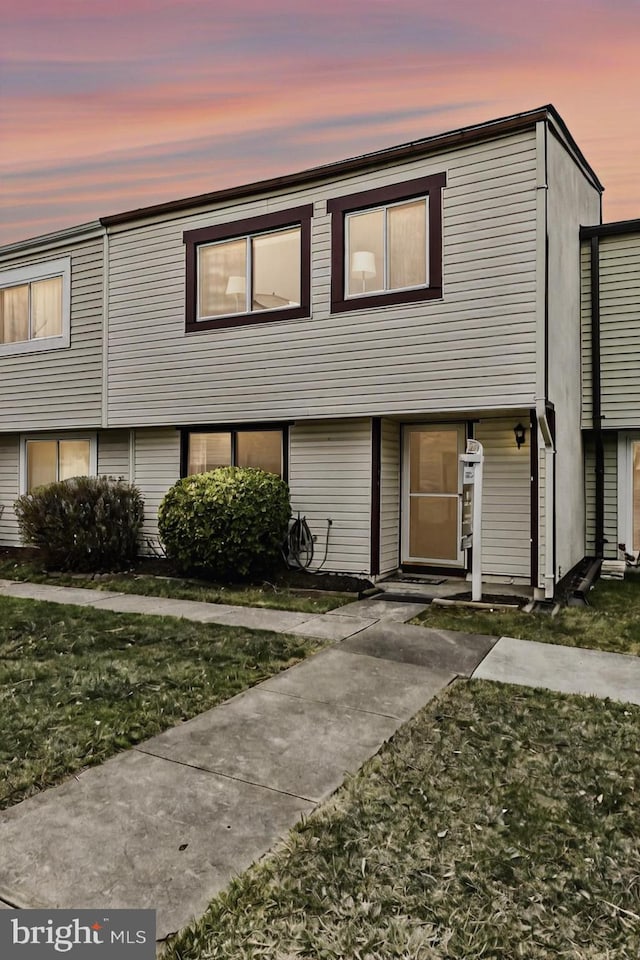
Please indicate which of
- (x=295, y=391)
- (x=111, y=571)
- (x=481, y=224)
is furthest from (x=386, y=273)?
(x=111, y=571)

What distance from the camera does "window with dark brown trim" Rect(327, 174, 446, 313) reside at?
8.05 meters

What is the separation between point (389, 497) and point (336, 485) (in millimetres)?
810

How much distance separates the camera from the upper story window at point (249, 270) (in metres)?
9.06

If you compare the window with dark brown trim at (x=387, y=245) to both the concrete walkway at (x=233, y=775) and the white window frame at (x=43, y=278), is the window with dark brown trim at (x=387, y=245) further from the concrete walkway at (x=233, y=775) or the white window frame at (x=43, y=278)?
the white window frame at (x=43, y=278)

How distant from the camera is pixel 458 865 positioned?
7.82 ft

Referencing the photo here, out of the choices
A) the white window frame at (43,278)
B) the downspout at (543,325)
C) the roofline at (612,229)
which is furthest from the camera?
the white window frame at (43,278)

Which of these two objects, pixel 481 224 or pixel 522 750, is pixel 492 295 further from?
pixel 522 750

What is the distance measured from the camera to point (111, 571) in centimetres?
961

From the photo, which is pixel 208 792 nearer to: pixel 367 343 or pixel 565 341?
pixel 367 343

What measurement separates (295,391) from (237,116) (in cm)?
702

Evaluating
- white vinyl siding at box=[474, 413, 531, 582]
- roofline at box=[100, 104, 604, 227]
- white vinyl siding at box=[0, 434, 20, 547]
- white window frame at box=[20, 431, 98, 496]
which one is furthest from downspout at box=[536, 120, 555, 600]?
white vinyl siding at box=[0, 434, 20, 547]

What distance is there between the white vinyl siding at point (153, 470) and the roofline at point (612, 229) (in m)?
7.61

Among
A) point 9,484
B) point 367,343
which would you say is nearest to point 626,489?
point 367,343

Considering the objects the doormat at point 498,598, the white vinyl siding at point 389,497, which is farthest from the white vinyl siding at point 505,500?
the white vinyl siding at point 389,497
